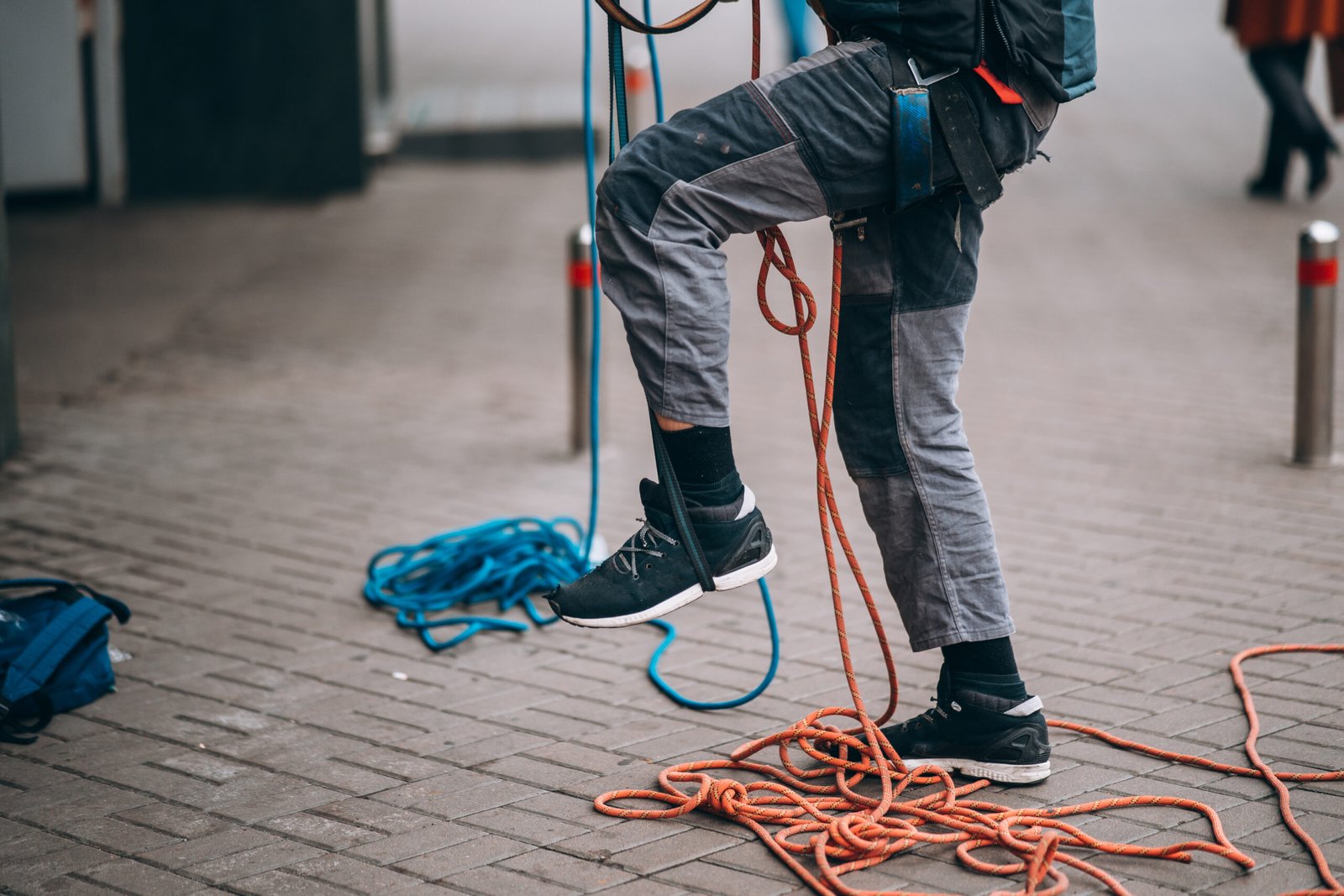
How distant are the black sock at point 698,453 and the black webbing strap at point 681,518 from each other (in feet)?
0.04

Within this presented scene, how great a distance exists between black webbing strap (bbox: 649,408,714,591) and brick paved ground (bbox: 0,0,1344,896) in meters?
0.57

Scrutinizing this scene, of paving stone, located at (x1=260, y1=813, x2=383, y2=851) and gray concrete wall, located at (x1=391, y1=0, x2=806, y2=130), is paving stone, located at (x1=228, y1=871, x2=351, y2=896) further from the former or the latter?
gray concrete wall, located at (x1=391, y1=0, x2=806, y2=130)

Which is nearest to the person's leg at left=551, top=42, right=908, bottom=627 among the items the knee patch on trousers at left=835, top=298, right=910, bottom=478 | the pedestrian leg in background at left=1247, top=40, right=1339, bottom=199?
the knee patch on trousers at left=835, top=298, right=910, bottom=478

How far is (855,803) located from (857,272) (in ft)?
3.80

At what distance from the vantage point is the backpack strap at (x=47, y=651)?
363 cm

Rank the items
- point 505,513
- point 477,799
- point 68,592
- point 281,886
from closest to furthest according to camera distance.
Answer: point 281,886 < point 477,799 < point 68,592 < point 505,513

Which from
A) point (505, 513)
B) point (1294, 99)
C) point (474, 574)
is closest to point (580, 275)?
point (505, 513)

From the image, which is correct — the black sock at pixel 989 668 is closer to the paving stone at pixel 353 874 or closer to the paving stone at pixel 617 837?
the paving stone at pixel 617 837

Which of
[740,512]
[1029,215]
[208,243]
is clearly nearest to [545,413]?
[740,512]

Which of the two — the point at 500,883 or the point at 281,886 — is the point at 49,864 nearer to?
the point at 281,886

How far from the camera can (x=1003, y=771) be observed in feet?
10.8

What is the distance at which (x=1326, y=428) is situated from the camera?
5898 mm

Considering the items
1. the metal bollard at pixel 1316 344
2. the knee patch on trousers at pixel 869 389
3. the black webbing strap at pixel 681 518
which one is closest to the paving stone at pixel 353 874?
the black webbing strap at pixel 681 518

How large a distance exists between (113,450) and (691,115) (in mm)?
4116
